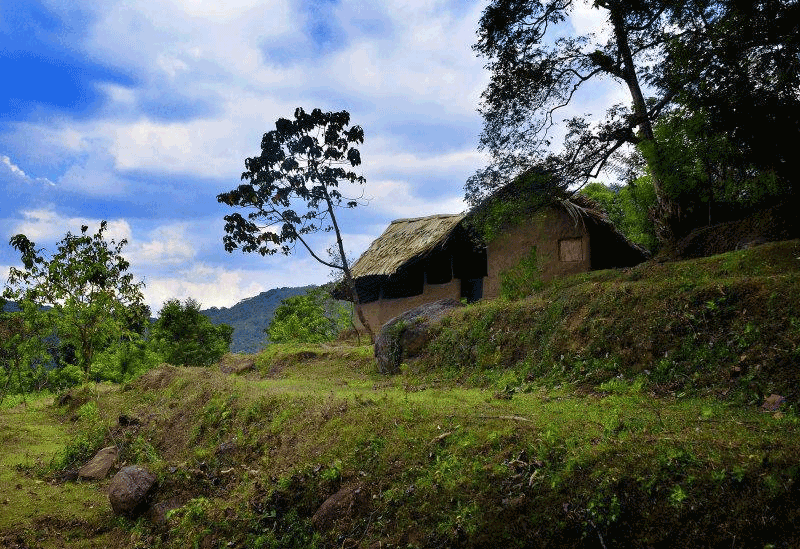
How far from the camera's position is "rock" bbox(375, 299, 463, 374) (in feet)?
46.8

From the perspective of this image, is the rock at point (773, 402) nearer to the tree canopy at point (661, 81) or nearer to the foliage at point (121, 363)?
the tree canopy at point (661, 81)

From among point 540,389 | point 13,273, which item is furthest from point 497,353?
point 13,273

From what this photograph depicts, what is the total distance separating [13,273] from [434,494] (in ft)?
49.5

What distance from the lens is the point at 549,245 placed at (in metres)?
19.9

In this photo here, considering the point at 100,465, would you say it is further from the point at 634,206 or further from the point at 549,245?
the point at 634,206

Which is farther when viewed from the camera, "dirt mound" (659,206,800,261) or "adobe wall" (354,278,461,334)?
"adobe wall" (354,278,461,334)

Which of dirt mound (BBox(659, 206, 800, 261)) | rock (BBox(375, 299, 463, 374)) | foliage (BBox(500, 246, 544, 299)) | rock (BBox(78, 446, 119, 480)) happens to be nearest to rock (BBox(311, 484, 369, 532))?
rock (BBox(78, 446, 119, 480))

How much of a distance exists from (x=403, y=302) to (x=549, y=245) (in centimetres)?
692

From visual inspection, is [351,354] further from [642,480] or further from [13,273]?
[642,480]

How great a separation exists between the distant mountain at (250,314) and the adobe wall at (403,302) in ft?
253

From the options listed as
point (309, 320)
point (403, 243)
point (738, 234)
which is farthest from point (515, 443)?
point (309, 320)

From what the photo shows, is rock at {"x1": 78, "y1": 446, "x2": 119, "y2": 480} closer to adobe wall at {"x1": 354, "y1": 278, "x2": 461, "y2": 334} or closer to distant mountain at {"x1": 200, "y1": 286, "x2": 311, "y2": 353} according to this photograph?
adobe wall at {"x1": 354, "y1": 278, "x2": 461, "y2": 334}

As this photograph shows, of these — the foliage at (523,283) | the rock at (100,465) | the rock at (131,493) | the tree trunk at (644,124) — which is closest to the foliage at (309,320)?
the foliage at (523,283)

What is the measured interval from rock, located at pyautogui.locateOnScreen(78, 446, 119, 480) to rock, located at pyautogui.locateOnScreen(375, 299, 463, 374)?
6.49 m
